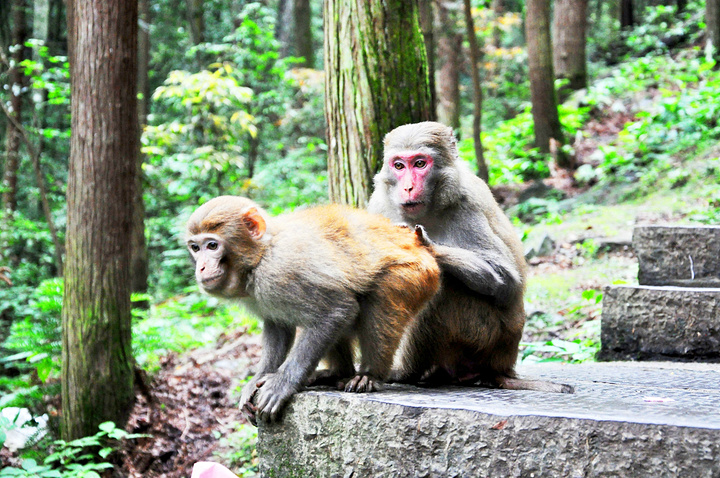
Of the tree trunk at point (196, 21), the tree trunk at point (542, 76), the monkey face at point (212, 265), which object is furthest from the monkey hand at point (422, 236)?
the tree trunk at point (196, 21)

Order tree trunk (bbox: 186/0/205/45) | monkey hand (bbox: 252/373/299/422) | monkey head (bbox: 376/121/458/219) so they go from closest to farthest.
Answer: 1. monkey hand (bbox: 252/373/299/422)
2. monkey head (bbox: 376/121/458/219)
3. tree trunk (bbox: 186/0/205/45)

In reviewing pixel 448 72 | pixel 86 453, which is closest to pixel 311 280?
pixel 86 453

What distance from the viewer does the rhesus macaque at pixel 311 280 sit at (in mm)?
3234

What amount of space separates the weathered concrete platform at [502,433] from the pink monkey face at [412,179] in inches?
39.8

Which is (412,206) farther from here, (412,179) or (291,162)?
(291,162)

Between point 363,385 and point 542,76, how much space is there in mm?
9960

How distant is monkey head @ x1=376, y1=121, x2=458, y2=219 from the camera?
12.3ft

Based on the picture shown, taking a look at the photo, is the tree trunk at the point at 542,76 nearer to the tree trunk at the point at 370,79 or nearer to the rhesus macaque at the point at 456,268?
the tree trunk at the point at 370,79

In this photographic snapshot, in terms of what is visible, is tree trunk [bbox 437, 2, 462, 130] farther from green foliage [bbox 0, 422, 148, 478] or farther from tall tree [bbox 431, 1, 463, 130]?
green foliage [bbox 0, 422, 148, 478]

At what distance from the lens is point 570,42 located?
14250 mm

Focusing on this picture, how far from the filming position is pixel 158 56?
19.2 meters

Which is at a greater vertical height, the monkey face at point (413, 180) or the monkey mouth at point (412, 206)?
the monkey face at point (413, 180)

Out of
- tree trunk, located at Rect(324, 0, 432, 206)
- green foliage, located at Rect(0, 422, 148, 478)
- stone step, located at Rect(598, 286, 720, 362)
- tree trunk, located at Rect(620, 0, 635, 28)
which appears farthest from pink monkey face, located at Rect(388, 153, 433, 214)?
tree trunk, located at Rect(620, 0, 635, 28)

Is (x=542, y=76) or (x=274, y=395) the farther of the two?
(x=542, y=76)
